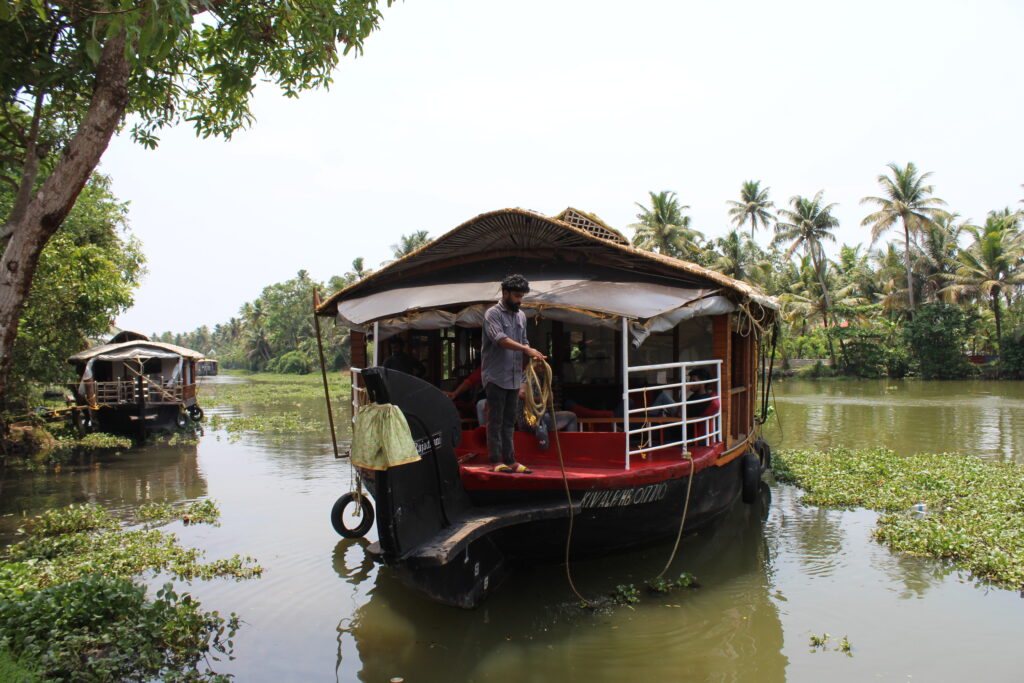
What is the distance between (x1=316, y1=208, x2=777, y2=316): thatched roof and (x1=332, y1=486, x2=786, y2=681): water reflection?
240cm

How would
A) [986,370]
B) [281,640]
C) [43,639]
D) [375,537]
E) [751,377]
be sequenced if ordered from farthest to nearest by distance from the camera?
[986,370] → [751,377] → [375,537] → [281,640] → [43,639]

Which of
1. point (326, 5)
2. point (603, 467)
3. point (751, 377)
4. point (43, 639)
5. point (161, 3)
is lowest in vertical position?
point (43, 639)

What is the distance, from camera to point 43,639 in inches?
152

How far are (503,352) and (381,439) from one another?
4.17 ft

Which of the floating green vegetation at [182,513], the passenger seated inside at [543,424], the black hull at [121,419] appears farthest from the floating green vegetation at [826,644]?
the black hull at [121,419]

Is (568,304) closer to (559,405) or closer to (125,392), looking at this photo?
(559,405)

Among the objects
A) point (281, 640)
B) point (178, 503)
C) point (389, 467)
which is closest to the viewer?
point (389, 467)

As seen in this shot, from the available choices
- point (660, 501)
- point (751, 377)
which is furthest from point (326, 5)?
point (751, 377)

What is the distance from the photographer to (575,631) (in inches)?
187

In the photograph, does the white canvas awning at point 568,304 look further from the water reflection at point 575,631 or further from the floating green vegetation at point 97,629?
the floating green vegetation at point 97,629

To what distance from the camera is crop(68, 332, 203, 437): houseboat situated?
15.1 meters

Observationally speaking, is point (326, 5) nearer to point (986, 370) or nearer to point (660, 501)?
point (660, 501)

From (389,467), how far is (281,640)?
162 centimetres

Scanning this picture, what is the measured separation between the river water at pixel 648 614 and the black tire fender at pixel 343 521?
0.43 ft
